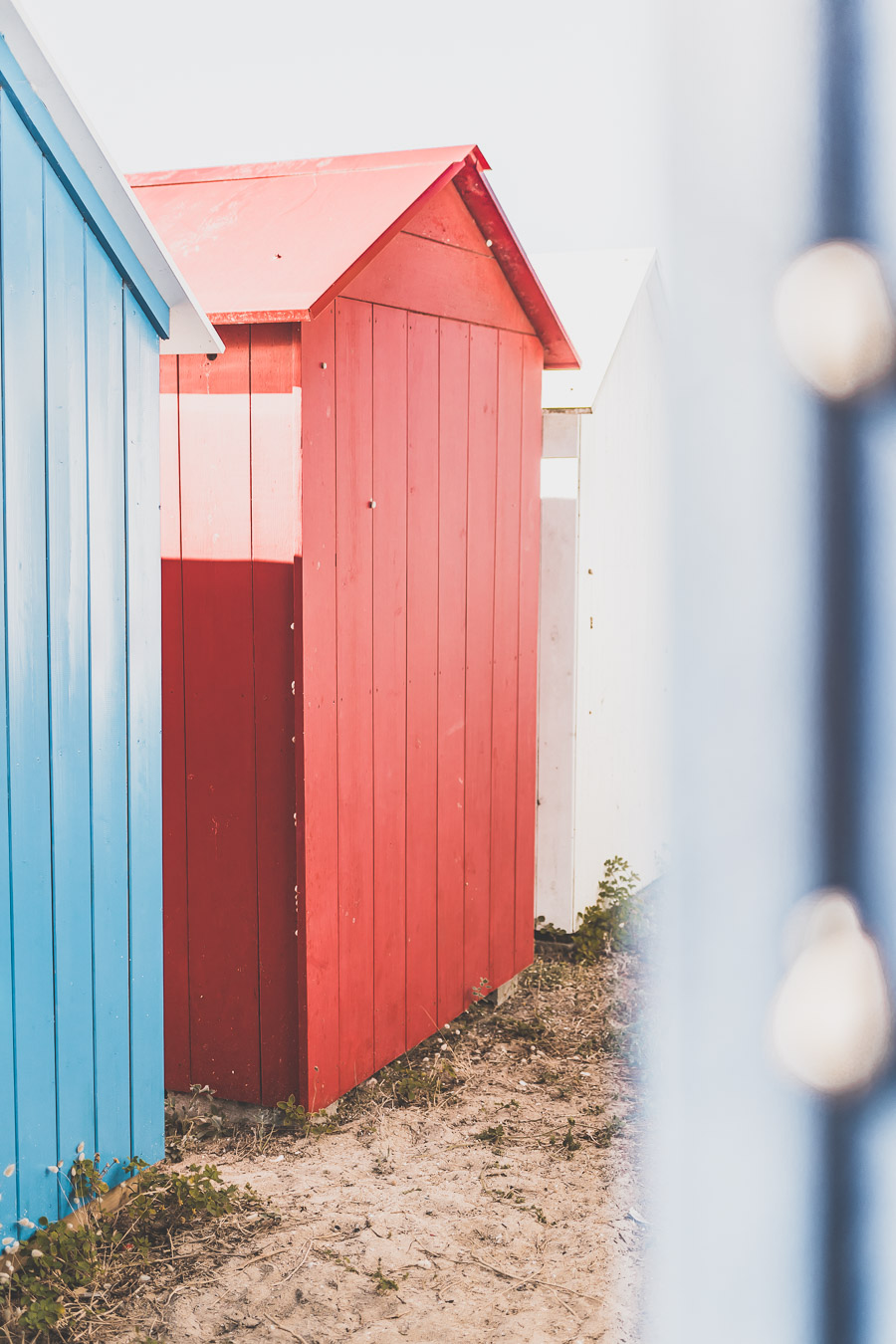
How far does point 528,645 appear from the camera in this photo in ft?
19.5

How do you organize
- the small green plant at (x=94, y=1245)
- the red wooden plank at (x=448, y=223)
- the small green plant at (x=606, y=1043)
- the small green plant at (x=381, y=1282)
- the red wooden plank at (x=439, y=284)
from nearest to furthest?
the small green plant at (x=94, y=1245), the small green plant at (x=381, y=1282), the red wooden plank at (x=439, y=284), the red wooden plank at (x=448, y=223), the small green plant at (x=606, y=1043)

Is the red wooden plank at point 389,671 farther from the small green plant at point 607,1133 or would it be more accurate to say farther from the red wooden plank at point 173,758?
the small green plant at point 607,1133

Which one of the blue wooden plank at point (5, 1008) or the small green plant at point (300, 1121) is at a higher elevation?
the blue wooden plank at point (5, 1008)

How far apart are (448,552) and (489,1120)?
2.33 m

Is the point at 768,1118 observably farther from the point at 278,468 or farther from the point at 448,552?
the point at 448,552

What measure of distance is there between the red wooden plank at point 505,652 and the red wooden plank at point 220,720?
1615mm

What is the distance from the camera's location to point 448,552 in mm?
5137

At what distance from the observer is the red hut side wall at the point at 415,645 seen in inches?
170

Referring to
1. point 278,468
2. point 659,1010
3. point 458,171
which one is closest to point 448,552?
point 278,468

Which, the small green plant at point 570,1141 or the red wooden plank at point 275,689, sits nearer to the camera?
the red wooden plank at point 275,689

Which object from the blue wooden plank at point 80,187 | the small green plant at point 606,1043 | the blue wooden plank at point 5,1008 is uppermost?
the blue wooden plank at point 80,187

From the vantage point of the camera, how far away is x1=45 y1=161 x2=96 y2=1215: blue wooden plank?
123 inches

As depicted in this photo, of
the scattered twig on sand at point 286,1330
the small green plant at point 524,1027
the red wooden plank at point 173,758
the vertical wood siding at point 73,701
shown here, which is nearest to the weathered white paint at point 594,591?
the small green plant at point 524,1027

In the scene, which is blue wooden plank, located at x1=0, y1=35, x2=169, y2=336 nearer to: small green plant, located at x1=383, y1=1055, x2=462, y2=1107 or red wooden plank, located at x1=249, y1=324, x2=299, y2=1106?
red wooden plank, located at x1=249, y1=324, x2=299, y2=1106
